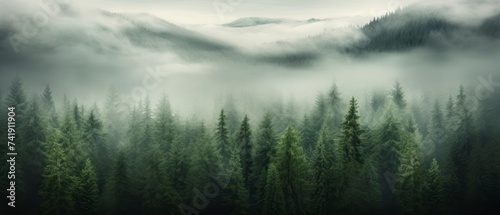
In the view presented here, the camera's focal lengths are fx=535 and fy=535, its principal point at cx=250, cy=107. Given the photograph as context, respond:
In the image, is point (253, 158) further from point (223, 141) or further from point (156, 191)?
point (156, 191)

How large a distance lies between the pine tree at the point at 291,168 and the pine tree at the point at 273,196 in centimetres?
94

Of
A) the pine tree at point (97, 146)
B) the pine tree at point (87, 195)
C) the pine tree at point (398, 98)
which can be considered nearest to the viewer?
the pine tree at point (87, 195)

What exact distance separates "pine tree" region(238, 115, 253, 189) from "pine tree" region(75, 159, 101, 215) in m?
15.3

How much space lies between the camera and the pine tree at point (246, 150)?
185 feet

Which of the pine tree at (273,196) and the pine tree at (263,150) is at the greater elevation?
the pine tree at (263,150)

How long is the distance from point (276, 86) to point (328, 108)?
232 feet

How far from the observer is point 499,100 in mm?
72812

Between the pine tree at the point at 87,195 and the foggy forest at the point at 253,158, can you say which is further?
the pine tree at the point at 87,195

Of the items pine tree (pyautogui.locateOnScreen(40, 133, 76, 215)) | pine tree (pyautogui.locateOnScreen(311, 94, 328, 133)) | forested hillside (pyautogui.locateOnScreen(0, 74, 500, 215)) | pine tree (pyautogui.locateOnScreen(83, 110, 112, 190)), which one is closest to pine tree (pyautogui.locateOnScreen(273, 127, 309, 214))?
forested hillside (pyautogui.locateOnScreen(0, 74, 500, 215))

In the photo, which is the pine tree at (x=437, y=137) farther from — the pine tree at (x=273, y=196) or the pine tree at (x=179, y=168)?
the pine tree at (x=179, y=168)

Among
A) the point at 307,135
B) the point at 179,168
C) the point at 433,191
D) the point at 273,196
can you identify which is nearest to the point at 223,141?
the point at 179,168

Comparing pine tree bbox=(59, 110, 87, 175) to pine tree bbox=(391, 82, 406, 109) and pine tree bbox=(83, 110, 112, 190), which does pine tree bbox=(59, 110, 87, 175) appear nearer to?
pine tree bbox=(83, 110, 112, 190)

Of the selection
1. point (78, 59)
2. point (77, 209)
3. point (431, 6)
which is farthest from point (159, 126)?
point (431, 6)

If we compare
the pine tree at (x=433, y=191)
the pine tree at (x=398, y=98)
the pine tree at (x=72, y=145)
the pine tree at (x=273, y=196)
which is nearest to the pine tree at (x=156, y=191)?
the pine tree at (x=72, y=145)
